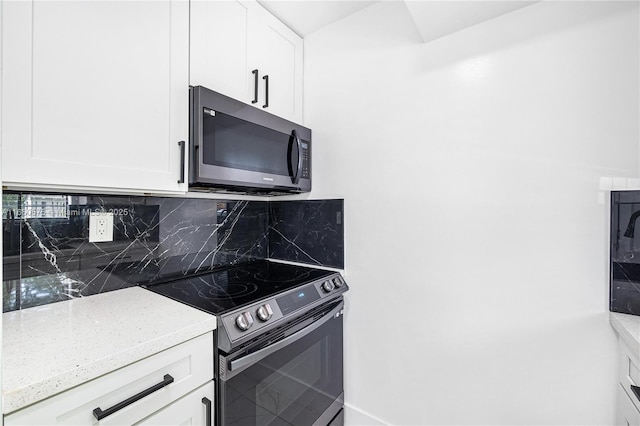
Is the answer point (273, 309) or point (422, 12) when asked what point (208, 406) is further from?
point (422, 12)

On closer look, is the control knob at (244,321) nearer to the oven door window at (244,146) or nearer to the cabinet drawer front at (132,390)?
the cabinet drawer front at (132,390)

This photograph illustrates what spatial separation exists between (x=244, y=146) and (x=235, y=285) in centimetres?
66

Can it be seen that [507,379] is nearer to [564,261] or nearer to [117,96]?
[564,261]

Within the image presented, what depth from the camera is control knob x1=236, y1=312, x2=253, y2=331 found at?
1118mm

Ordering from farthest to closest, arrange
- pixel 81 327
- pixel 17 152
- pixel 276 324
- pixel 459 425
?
pixel 459 425
pixel 276 324
pixel 81 327
pixel 17 152

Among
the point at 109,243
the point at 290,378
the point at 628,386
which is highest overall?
the point at 109,243

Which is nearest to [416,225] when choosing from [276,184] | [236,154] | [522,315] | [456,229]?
[456,229]

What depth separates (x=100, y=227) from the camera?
137 centimetres

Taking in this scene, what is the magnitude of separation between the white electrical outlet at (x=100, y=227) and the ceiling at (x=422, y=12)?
1.30 metres

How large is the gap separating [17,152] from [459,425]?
199 centimetres

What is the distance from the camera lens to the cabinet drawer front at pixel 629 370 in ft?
3.38

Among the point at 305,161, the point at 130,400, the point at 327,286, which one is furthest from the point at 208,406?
the point at 305,161

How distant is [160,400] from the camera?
3.15 ft

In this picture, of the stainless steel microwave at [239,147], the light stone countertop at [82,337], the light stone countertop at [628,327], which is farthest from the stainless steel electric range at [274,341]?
the light stone countertop at [628,327]
